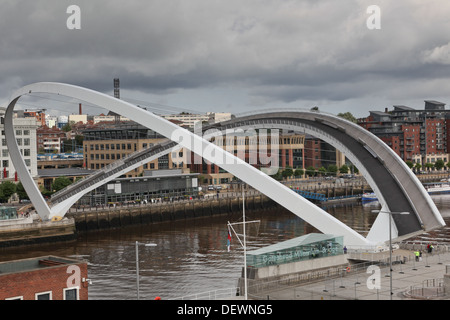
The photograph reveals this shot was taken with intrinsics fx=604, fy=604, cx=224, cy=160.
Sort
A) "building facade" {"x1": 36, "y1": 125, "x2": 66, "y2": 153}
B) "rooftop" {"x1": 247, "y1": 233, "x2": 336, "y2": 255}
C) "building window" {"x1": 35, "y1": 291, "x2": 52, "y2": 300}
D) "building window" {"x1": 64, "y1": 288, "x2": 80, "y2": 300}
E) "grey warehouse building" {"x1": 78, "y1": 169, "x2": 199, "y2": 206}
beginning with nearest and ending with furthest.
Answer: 1. "building window" {"x1": 35, "y1": 291, "x2": 52, "y2": 300}
2. "building window" {"x1": 64, "y1": 288, "x2": 80, "y2": 300}
3. "rooftop" {"x1": 247, "y1": 233, "x2": 336, "y2": 255}
4. "grey warehouse building" {"x1": 78, "y1": 169, "x2": 199, "y2": 206}
5. "building facade" {"x1": 36, "y1": 125, "x2": 66, "y2": 153}

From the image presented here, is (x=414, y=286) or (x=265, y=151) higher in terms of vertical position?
(x=265, y=151)

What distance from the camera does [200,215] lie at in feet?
193

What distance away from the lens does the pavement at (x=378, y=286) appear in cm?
1773

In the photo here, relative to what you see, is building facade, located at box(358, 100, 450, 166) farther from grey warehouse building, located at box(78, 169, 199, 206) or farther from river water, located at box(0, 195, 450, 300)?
grey warehouse building, located at box(78, 169, 199, 206)

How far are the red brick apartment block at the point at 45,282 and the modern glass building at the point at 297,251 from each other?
20.3ft

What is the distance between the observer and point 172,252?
3747 cm

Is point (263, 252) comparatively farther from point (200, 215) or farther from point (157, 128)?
point (200, 215)

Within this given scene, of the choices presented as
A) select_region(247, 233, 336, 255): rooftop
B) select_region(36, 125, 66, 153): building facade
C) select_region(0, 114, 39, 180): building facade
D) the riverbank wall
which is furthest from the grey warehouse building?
select_region(36, 125, 66, 153): building facade

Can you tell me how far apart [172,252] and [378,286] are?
2003 cm

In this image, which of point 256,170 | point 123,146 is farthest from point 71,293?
point 123,146

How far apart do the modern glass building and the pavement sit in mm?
1905

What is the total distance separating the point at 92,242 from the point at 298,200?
22454 mm

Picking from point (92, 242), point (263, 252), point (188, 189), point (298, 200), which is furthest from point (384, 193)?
point (188, 189)

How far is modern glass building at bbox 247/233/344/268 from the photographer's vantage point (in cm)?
2206
